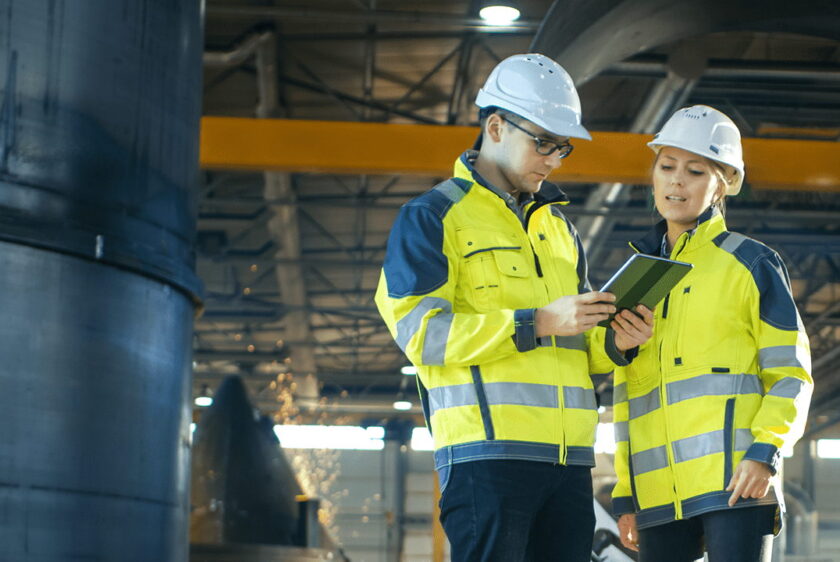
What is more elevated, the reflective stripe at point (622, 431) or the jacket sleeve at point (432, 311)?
the jacket sleeve at point (432, 311)

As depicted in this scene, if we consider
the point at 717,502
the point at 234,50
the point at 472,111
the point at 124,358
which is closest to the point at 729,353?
the point at 717,502

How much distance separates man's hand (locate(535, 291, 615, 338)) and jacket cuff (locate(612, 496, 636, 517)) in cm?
→ 79

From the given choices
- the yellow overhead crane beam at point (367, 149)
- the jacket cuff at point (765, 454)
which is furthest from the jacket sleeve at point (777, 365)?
the yellow overhead crane beam at point (367, 149)

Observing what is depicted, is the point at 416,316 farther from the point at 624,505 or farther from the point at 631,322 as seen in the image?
the point at 624,505

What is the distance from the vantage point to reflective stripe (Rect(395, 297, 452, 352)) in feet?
8.30

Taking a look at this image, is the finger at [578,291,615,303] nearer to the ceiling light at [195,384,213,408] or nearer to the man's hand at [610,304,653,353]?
the man's hand at [610,304,653,353]

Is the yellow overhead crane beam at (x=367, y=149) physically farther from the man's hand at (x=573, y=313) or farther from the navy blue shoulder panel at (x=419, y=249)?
the man's hand at (x=573, y=313)

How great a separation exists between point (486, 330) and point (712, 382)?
75 cm

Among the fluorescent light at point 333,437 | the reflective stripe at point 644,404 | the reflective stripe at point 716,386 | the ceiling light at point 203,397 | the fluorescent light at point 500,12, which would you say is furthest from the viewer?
the fluorescent light at point 333,437

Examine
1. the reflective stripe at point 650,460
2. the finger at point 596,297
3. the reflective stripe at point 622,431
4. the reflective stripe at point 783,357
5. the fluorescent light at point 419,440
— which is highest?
the fluorescent light at point 419,440

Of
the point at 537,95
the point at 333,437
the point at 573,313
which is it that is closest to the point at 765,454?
the point at 573,313

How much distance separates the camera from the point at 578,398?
2.61 meters

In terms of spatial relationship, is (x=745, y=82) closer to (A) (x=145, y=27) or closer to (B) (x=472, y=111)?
(B) (x=472, y=111)

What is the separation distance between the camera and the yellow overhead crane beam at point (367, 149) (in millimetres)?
9922
